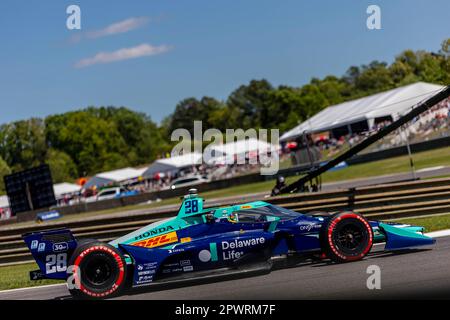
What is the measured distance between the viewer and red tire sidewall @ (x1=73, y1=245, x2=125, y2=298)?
372 inches

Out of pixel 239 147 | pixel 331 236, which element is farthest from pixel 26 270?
pixel 239 147

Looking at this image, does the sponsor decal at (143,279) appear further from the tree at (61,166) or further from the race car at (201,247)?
the tree at (61,166)

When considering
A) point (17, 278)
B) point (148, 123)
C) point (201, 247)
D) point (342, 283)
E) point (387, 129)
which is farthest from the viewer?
point (148, 123)

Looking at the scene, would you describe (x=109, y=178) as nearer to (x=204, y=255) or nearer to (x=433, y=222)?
(x=433, y=222)

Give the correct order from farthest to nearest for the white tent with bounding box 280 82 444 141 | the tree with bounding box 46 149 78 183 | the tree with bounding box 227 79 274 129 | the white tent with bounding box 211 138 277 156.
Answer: the tree with bounding box 227 79 274 129
the tree with bounding box 46 149 78 183
the white tent with bounding box 211 138 277 156
the white tent with bounding box 280 82 444 141

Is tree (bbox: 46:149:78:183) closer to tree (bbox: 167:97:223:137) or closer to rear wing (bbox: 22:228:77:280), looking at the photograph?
tree (bbox: 167:97:223:137)

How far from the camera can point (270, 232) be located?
32.9 ft

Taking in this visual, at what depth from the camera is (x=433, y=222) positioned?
13.8 m

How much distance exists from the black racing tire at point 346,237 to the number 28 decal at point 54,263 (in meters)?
3.85

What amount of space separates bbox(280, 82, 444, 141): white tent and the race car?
3785 centimetres

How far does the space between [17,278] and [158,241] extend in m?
4.85

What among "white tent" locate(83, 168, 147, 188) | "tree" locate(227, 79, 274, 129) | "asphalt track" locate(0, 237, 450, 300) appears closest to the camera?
"asphalt track" locate(0, 237, 450, 300)

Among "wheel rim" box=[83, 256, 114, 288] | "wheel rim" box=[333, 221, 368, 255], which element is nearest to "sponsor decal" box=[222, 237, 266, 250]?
"wheel rim" box=[333, 221, 368, 255]
